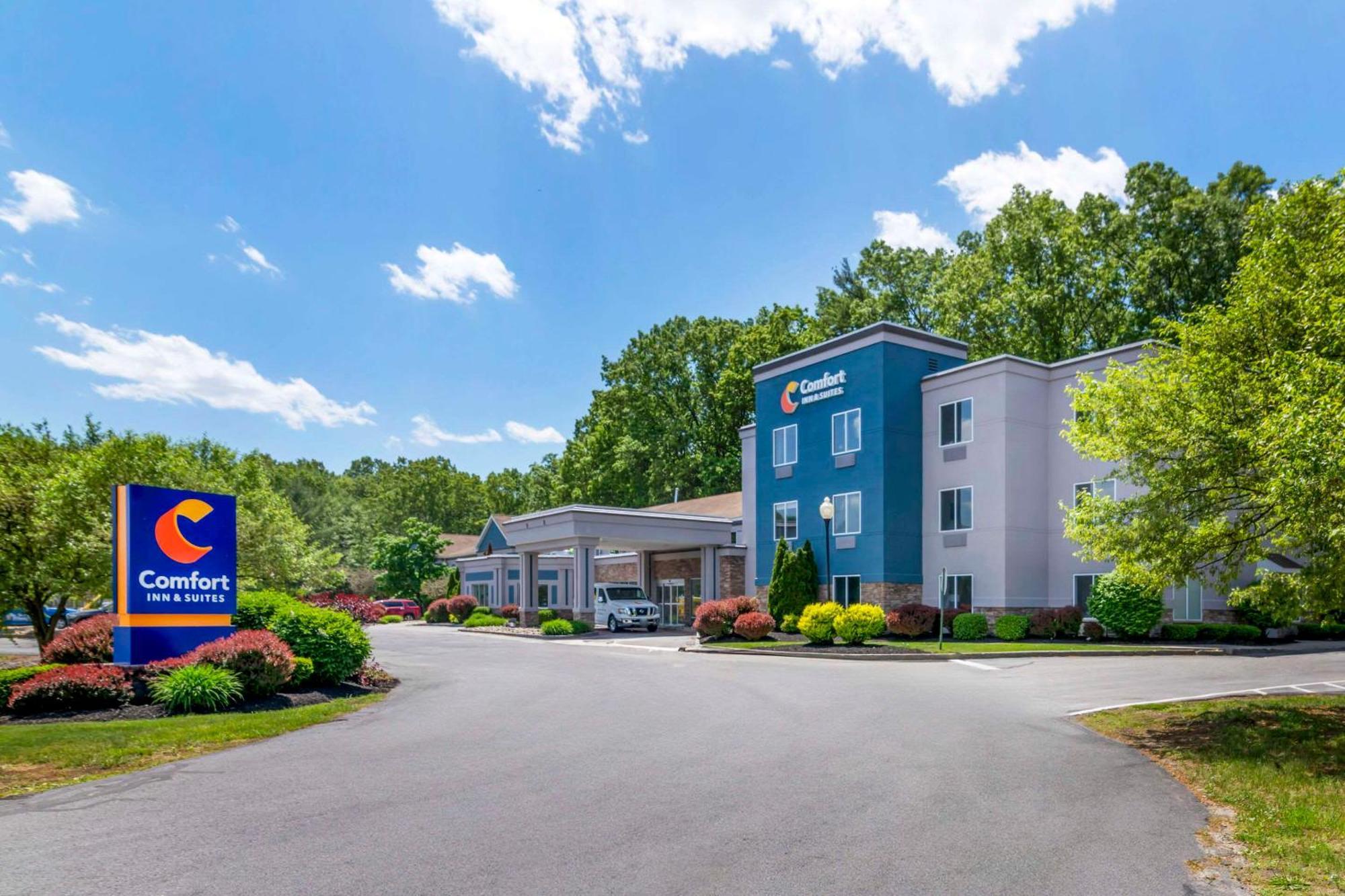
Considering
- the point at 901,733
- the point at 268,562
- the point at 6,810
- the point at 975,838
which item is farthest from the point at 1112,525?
the point at 268,562

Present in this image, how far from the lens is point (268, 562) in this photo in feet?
108

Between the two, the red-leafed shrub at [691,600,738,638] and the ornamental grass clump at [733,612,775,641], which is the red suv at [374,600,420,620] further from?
the ornamental grass clump at [733,612,775,641]

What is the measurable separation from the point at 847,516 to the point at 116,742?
2830 centimetres

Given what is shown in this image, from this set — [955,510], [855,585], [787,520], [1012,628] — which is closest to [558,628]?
[787,520]

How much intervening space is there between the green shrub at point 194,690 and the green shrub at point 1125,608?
77.3 ft

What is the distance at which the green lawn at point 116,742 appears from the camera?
31.3 feet

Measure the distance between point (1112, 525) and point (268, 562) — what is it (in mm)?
28502

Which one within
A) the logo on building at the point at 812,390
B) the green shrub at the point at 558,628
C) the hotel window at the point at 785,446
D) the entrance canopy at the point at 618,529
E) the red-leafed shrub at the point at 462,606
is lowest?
the red-leafed shrub at the point at 462,606

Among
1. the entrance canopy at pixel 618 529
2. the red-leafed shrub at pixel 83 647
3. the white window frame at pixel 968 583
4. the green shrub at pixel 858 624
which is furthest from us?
the entrance canopy at pixel 618 529

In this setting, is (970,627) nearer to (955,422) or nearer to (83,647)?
(955,422)

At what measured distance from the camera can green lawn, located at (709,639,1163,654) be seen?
25.3 m

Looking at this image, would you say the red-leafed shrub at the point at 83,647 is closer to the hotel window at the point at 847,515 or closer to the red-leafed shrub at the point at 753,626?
the red-leafed shrub at the point at 753,626

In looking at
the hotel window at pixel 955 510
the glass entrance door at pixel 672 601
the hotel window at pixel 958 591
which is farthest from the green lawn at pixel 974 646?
the glass entrance door at pixel 672 601

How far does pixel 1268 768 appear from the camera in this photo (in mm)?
9578
